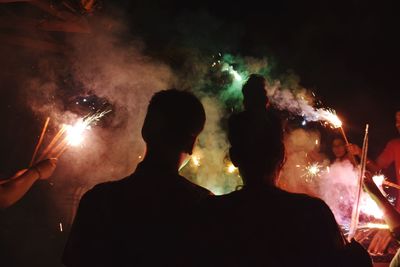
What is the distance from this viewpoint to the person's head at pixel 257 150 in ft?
5.27

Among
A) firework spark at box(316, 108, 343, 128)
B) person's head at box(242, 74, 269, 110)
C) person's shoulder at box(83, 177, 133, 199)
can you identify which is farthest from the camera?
firework spark at box(316, 108, 343, 128)

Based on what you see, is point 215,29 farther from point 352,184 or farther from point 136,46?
point 352,184

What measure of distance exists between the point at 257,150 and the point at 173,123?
1.69 ft

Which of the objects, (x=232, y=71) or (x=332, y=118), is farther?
(x=232, y=71)

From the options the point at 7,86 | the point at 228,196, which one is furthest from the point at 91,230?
the point at 7,86

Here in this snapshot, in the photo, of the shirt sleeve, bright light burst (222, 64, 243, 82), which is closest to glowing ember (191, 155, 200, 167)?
bright light burst (222, 64, 243, 82)

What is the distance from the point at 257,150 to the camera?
1641 millimetres

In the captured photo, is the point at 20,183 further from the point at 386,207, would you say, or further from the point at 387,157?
the point at 387,157

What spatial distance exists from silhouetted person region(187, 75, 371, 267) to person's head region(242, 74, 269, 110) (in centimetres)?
121

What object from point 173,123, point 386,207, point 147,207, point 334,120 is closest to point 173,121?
point 173,123

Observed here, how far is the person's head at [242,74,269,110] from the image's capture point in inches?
111

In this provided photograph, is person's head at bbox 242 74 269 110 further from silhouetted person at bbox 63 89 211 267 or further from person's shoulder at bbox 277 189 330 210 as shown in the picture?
person's shoulder at bbox 277 189 330 210

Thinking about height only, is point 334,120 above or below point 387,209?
above

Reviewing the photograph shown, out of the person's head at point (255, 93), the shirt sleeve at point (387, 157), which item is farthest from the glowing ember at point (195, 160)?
the person's head at point (255, 93)
